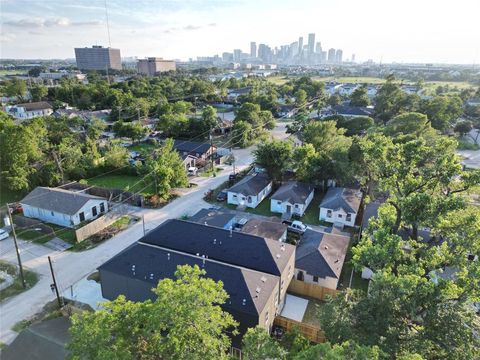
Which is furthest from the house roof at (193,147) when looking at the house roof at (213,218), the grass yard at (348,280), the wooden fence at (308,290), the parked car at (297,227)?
the wooden fence at (308,290)

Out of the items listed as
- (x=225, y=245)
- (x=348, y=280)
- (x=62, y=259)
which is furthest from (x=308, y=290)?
(x=62, y=259)

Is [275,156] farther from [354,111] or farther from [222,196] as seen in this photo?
[354,111]

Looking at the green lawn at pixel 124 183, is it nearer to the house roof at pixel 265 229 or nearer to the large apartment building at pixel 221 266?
the large apartment building at pixel 221 266

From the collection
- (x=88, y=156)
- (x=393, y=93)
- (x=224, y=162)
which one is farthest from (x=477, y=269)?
(x=393, y=93)

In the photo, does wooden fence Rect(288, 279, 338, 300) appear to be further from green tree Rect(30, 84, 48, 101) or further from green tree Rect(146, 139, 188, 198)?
green tree Rect(30, 84, 48, 101)

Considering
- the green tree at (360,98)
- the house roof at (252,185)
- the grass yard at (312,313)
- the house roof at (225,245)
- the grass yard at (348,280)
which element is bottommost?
the grass yard at (312,313)

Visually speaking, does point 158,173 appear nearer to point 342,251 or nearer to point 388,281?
point 342,251
